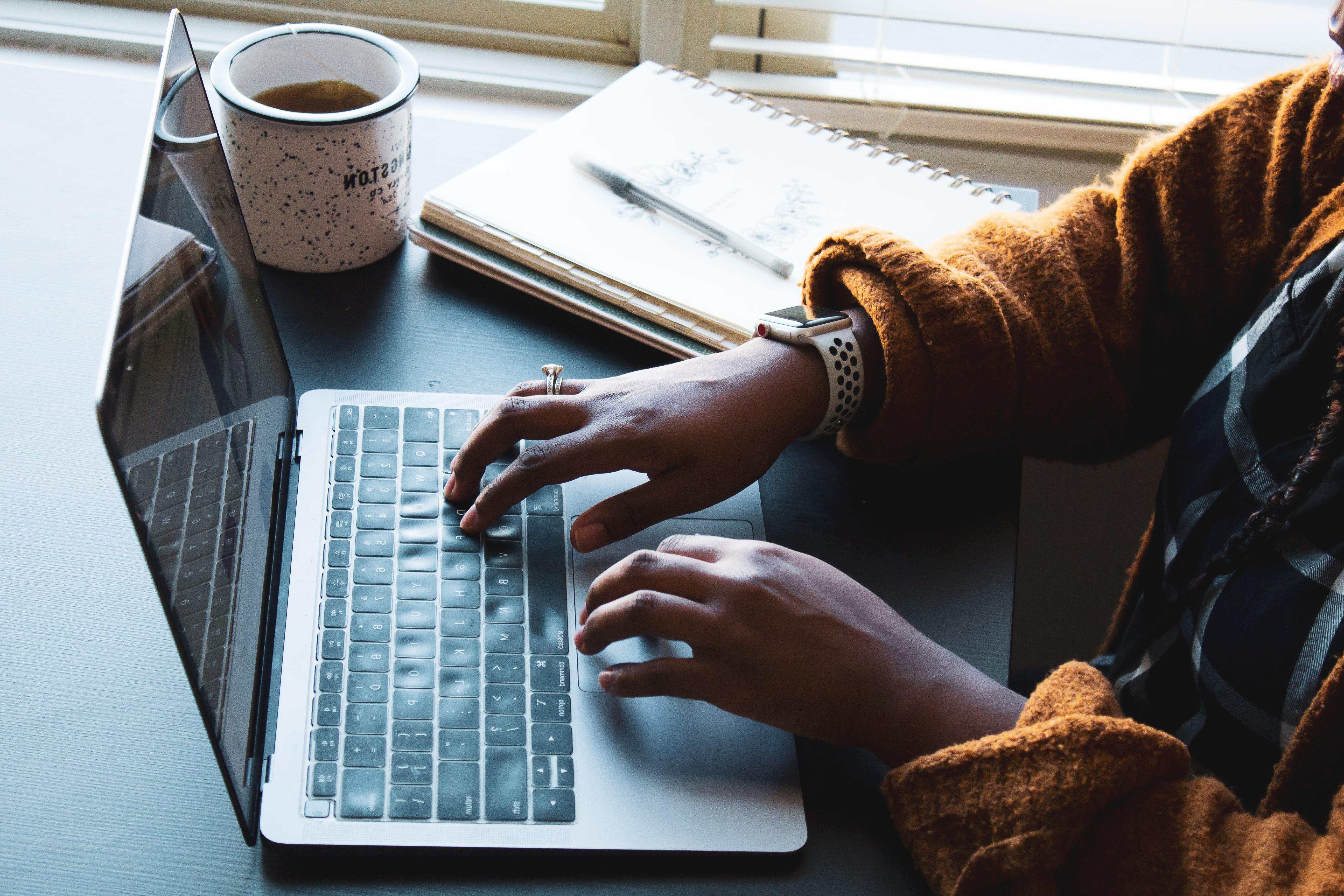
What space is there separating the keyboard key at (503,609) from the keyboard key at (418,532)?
2.1 inches

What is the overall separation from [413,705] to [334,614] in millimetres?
70

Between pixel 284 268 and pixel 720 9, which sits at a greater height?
pixel 720 9

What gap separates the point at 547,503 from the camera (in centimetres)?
63

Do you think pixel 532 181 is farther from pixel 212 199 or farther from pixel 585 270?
pixel 212 199

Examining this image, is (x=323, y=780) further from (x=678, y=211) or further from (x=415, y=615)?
(x=678, y=211)

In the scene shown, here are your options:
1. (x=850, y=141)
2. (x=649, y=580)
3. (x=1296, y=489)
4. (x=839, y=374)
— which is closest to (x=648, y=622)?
(x=649, y=580)

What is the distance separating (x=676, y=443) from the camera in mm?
621

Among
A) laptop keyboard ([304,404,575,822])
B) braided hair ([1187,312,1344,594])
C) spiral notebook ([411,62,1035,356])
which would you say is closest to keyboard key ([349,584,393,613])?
laptop keyboard ([304,404,575,822])

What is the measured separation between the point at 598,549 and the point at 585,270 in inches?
9.2

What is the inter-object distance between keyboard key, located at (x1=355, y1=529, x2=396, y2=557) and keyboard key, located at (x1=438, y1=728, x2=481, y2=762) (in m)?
0.12

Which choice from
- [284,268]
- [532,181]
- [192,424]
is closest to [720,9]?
[532,181]

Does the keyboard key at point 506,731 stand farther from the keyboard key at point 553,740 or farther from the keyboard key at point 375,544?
the keyboard key at point 375,544

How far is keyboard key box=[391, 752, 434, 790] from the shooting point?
486 millimetres

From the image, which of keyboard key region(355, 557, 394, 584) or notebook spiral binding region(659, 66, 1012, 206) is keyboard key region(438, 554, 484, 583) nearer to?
keyboard key region(355, 557, 394, 584)
